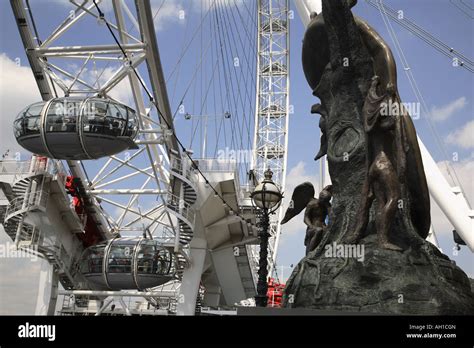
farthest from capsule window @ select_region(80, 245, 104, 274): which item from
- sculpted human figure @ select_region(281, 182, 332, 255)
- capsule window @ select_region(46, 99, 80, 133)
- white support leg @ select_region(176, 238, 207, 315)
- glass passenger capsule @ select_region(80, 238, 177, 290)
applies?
sculpted human figure @ select_region(281, 182, 332, 255)

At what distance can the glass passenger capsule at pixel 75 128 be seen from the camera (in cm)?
1891

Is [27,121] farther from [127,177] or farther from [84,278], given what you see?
[84,278]

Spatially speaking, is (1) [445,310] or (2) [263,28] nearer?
(1) [445,310]

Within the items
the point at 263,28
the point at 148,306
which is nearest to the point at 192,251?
the point at 148,306

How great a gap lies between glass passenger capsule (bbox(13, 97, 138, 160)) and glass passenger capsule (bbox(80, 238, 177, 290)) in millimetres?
7095

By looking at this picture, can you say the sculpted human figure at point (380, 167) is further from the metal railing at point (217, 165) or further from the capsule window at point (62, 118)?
the metal railing at point (217, 165)

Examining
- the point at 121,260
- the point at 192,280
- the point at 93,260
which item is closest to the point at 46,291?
the point at 93,260

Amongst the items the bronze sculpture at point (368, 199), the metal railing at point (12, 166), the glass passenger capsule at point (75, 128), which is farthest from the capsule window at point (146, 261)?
the bronze sculpture at point (368, 199)

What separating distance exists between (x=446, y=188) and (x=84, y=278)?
18.0 m

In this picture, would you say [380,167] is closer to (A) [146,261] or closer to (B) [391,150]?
(B) [391,150]

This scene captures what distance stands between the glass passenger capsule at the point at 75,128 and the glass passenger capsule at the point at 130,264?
710cm

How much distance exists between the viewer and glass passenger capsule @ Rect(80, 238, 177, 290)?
2538cm

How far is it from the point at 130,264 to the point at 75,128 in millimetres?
8821
